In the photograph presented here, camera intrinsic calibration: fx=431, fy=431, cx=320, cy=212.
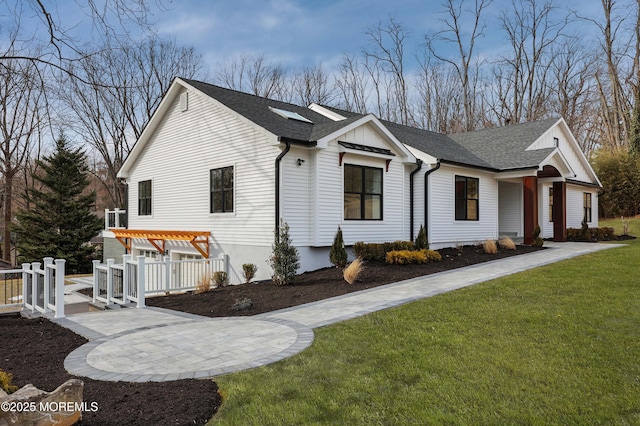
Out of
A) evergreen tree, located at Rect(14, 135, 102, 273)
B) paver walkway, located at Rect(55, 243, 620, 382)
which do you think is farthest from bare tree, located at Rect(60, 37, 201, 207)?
paver walkway, located at Rect(55, 243, 620, 382)

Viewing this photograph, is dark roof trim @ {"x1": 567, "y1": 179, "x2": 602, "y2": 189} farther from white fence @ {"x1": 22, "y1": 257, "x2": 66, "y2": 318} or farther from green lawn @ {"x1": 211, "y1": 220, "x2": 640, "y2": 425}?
white fence @ {"x1": 22, "y1": 257, "x2": 66, "y2": 318}

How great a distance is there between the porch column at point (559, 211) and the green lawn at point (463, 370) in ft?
43.5

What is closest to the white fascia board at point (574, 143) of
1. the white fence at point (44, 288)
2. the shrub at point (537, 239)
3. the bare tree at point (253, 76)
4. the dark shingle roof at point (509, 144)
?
the dark shingle roof at point (509, 144)

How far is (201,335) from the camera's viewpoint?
608 centimetres

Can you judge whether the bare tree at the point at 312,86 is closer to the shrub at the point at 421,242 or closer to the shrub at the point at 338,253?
the shrub at the point at 421,242

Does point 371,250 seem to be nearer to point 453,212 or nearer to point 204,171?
point 453,212

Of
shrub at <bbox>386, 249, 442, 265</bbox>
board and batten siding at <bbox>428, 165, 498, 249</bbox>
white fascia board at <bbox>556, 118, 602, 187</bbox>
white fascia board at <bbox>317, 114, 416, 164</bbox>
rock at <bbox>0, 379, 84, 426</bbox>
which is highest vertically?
white fascia board at <bbox>556, 118, 602, 187</bbox>

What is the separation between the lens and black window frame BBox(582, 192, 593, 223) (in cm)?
2316

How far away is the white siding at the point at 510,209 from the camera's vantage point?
18891mm

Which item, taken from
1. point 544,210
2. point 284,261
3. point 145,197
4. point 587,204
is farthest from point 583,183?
point 145,197

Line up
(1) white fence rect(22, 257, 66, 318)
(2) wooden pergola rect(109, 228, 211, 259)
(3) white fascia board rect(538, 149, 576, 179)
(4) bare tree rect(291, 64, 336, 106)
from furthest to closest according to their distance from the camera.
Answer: (4) bare tree rect(291, 64, 336, 106) → (3) white fascia board rect(538, 149, 576, 179) → (2) wooden pergola rect(109, 228, 211, 259) → (1) white fence rect(22, 257, 66, 318)

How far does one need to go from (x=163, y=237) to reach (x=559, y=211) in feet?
54.8

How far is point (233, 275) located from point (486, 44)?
98.2 ft

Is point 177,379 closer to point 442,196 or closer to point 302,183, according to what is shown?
point 302,183
